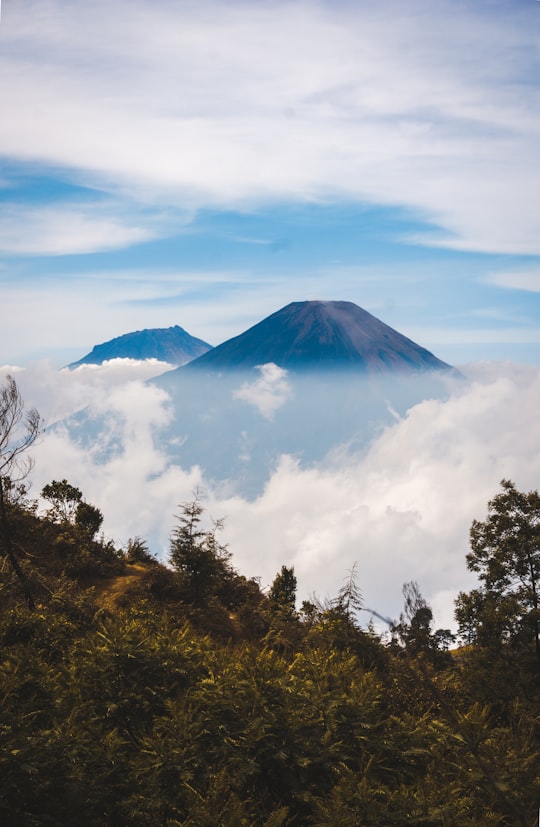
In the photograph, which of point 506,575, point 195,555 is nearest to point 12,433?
point 195,555

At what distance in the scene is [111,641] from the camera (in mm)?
11828

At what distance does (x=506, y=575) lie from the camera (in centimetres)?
2488

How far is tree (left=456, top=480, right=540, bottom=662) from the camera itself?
922 inches

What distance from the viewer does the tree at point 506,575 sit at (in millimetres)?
23406

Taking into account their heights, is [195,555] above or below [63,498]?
below

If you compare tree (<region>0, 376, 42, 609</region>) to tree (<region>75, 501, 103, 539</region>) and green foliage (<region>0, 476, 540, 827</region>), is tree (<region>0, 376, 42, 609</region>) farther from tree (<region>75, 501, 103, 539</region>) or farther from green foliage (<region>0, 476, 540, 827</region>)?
green foliage (<region>0, 476, 540, 827</region>)

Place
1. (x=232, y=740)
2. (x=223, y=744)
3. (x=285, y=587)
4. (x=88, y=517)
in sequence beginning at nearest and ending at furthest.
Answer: (x=232, y=740) < (x=223, y=744) < (x=88, y=517) < (x=285, y=587)

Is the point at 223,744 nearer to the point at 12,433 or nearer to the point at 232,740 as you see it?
the point at 232,740

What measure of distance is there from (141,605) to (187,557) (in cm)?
850

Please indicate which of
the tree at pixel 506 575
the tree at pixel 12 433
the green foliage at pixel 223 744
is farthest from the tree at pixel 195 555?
the green foliage at pixel 223 744

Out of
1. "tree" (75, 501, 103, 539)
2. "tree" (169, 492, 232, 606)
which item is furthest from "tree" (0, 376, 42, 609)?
"tree" (75, 501, 103, 539)

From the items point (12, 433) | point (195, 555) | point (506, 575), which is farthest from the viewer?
point (195, 555)

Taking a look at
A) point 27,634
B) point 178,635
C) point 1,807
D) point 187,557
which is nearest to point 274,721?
point 1,807

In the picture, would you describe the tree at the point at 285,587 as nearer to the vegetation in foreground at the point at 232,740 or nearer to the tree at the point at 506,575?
the tree at the point at 506,575
